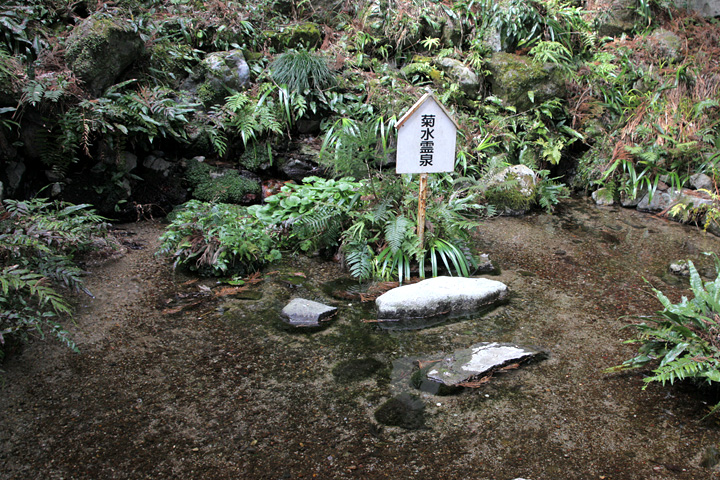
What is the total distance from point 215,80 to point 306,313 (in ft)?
14.3

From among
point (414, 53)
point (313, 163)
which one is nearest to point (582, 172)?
point (414, 53)

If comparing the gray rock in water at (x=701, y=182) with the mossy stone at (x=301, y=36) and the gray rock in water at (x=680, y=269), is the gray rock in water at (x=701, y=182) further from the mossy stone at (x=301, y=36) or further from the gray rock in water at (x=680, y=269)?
the mossy stone at (x=301, y=36)

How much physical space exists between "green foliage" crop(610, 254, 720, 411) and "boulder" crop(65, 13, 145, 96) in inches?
234

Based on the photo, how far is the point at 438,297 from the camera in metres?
3.88

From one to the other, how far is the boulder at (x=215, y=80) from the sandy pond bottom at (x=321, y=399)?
3189mm

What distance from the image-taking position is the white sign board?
13.4ft

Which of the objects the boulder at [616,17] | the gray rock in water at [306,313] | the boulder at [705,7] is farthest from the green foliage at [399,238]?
the boulder at [705,7]

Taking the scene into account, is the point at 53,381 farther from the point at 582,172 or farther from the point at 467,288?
the point at 582,172

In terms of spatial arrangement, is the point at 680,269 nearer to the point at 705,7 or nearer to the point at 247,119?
the point at 247,119

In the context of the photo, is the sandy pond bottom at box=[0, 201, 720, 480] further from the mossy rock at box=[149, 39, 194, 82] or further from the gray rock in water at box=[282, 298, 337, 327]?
the mossy rock at box=[149, 39, 194, 82]

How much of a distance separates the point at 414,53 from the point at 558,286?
18.7 feet

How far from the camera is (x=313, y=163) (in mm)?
6617

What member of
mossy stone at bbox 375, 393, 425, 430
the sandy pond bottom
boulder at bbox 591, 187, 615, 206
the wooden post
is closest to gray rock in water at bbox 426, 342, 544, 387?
the sandy pond bottom

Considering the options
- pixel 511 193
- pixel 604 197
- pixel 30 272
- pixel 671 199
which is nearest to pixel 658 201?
pixel 671 199
